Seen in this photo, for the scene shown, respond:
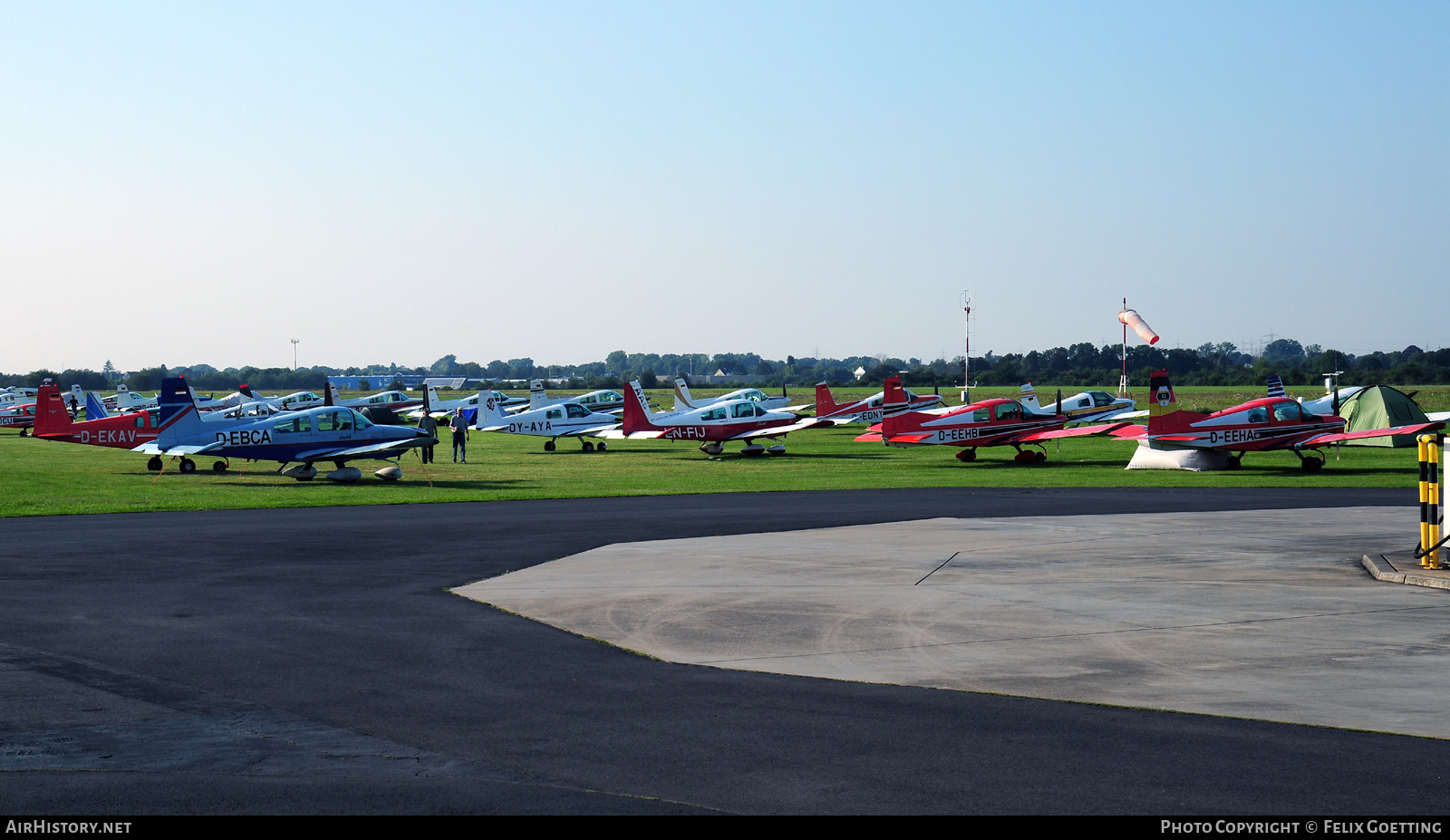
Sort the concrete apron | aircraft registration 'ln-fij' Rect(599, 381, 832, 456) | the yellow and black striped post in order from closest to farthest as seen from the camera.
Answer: the concrete apron, the yellow and black striped post, aircraft registration 'ln-fij' Rect(599, 381, 832, 456)

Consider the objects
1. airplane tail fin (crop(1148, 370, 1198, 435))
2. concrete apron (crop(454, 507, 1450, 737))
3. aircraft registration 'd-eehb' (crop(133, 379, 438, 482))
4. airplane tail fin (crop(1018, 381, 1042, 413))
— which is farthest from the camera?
airplane tail fin (crop(1018, 381, 1042, 413))

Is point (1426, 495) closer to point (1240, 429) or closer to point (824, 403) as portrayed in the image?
point (1240, 429)

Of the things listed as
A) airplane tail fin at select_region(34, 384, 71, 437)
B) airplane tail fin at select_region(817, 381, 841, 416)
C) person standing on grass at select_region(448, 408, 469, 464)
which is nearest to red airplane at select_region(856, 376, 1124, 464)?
airplane tail fin at select_region(817, 381, 841, 416)

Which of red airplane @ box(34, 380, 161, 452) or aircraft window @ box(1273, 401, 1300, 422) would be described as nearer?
aircraft window @ box(1273, 401, 1300, 422)

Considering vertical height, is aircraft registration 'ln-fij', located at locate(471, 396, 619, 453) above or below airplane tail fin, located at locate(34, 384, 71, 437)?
below

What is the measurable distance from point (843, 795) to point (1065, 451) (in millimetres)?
37203

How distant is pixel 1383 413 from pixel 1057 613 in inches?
1341

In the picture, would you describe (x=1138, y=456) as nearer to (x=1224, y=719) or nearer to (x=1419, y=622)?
(x=1419, y=622)

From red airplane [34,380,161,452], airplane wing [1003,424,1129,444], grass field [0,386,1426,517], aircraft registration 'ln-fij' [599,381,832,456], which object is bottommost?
grass field [0,386,1426,517]

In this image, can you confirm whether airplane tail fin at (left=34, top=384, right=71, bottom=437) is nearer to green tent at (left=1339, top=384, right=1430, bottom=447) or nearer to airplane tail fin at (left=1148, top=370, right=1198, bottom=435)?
airplane tail fin at (left=1148, top=370, right=1198, bottom=435)

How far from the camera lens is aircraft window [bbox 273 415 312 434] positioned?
3278 centimetres

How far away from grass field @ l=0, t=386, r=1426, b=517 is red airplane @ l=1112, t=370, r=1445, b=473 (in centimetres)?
96

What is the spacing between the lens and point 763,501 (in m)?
25.1

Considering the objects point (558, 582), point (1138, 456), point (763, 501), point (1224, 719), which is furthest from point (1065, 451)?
point (1224, 719)
